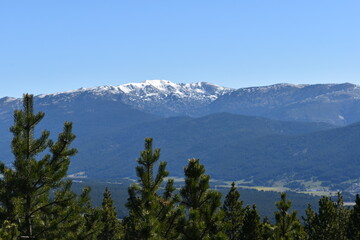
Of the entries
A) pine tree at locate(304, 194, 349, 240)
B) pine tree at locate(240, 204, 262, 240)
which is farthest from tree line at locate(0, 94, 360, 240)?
pine tree at locate(304, 194, 349, 240)

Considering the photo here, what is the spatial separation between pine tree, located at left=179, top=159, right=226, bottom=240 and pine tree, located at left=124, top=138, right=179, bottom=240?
819 mm

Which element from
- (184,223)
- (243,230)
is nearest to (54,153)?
(184,223)

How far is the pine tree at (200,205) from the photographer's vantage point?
25.9 meters

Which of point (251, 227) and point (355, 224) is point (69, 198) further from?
point (355, 224)

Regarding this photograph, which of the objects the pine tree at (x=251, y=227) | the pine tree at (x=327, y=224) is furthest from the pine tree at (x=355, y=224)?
the pine tree at (x=251, y=227)

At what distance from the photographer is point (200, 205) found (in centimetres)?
2764

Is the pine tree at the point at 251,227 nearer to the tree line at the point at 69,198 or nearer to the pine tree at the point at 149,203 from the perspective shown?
the tree line at the point at 69,198

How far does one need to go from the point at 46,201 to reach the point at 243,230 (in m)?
30.1

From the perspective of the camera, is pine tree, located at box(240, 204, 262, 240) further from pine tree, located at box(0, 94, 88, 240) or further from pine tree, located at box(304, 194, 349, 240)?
pine tree, located at box(0, 94, 88, 240)

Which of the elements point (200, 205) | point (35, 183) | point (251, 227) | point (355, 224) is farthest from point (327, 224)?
point (35, 183)

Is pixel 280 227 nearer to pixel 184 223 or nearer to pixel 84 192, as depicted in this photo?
pixel 184 223

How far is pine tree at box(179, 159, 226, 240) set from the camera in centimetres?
2586

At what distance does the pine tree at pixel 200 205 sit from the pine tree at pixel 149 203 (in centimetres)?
82

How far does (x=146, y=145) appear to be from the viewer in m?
26.2
